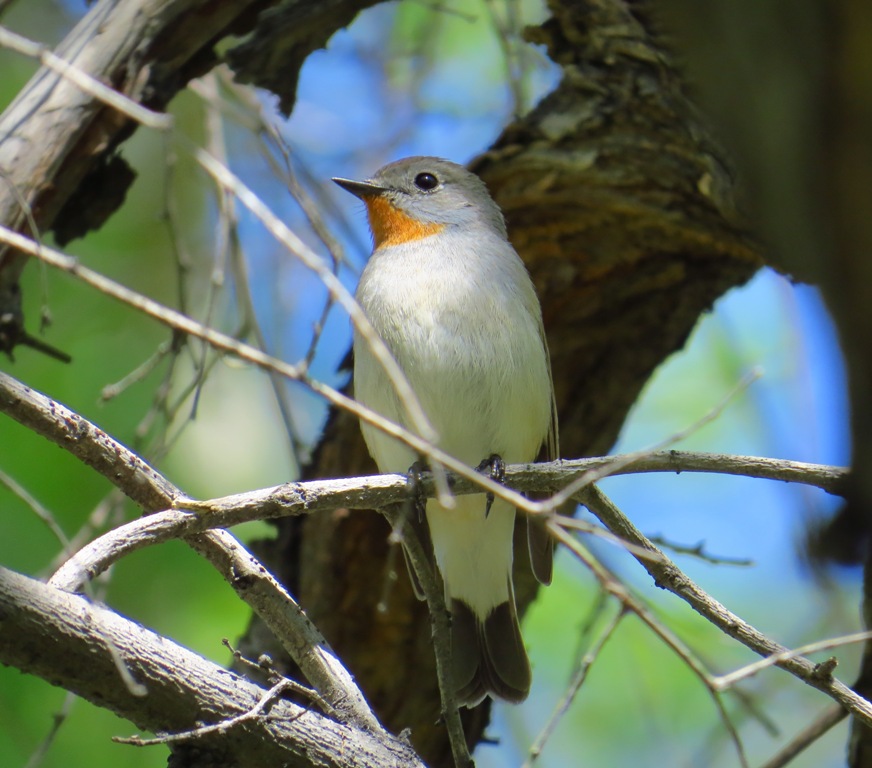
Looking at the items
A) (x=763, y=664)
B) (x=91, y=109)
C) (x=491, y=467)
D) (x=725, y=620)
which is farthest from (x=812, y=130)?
(x=91, y=109)

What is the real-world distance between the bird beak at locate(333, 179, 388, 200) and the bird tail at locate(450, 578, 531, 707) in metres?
2.18

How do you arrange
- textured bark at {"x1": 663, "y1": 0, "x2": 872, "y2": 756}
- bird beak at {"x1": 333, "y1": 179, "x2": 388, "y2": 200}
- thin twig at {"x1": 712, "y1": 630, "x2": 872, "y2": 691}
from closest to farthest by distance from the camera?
textured bark at {"x1": 663, "y1": 0, "x2": 872, "y2": 756}
thin twig at {"x1": 712, "y1": 630, "x2": 872, "y2": 691}
bird beak at {"x1": 333, "y1": 179, "x2": 388, "y2": 200}

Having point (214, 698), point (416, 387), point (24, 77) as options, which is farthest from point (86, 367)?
point (214, 698)

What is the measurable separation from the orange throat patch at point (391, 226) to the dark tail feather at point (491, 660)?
5.95 feet

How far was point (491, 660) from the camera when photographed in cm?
452

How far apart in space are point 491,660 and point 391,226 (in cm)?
213

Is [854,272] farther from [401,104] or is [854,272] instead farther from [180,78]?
[401,104]

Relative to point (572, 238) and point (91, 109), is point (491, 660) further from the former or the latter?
point (91, 109)

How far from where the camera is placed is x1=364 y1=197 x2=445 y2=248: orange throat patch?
16.5ft

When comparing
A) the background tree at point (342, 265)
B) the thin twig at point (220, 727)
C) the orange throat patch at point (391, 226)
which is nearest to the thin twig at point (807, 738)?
the background tree at point (342, 265)

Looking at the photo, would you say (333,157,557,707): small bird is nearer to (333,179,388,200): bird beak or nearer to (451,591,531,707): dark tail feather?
(451,591,531,707): dark tail feather

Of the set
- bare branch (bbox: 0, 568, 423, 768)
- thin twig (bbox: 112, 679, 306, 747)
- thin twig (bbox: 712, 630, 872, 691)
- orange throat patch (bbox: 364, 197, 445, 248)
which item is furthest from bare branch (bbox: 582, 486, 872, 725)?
orange throat patch (bbox: 364, 197, 445, 248)

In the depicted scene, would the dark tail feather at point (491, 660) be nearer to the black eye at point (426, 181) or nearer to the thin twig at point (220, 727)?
the thin twig at point (220, 727)

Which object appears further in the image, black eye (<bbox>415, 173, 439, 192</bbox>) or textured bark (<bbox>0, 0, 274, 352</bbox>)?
black eye (<bbox>415, 173, 439, 192</bbox>)
